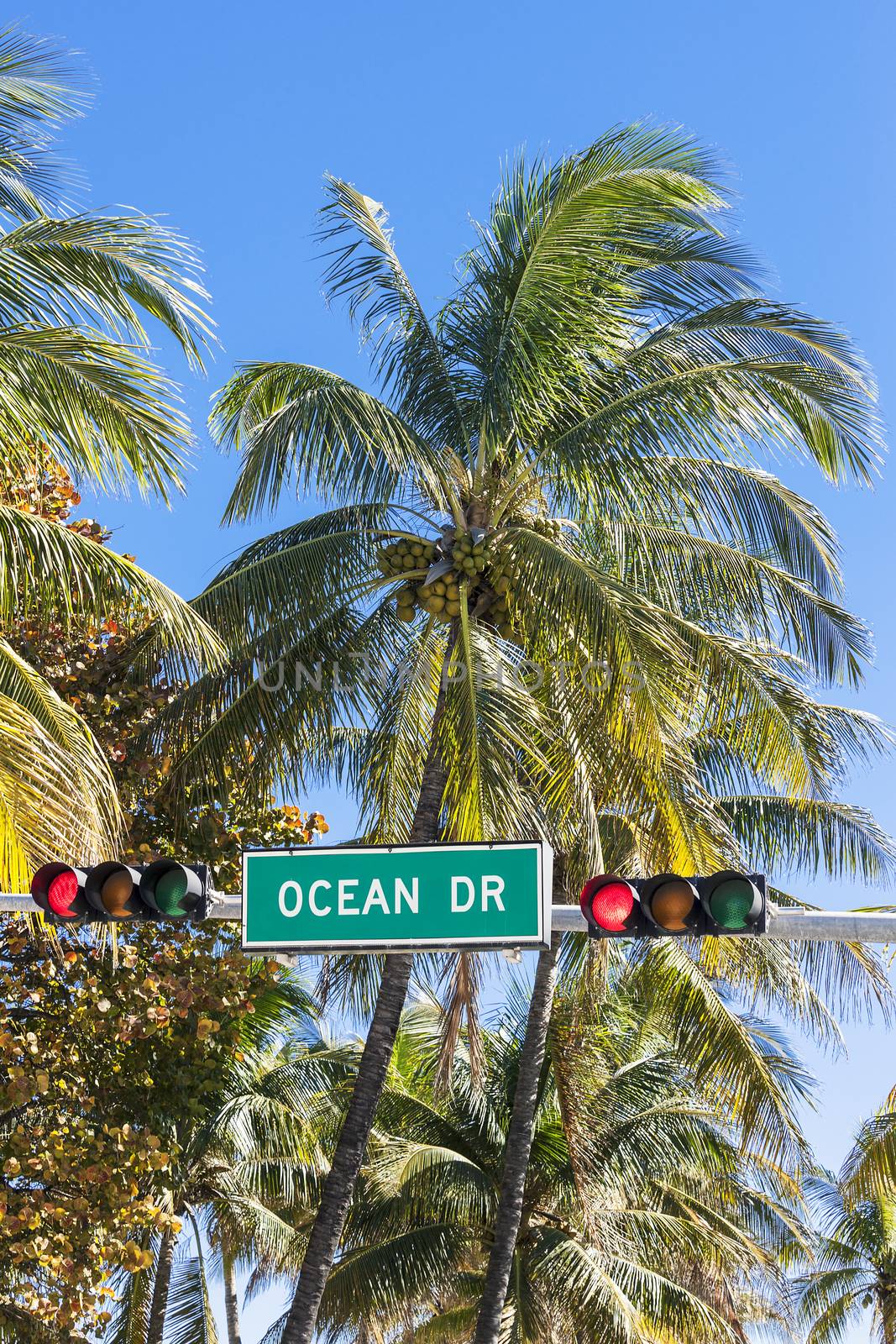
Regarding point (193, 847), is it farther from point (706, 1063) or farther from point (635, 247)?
point (635, 247)

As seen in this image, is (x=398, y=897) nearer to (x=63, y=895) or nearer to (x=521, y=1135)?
(x=63, y=895)

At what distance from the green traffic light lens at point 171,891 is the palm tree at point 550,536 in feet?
15.8

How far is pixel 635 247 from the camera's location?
46.8ft

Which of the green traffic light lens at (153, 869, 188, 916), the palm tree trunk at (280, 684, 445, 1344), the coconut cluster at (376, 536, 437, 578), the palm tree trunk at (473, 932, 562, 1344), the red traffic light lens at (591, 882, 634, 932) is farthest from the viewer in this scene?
the palm tree trunk at (473, 932, 562, 1344)

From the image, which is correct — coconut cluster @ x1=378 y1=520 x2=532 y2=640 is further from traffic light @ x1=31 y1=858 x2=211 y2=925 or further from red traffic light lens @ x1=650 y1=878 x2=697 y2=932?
red traffic light lens @ x1=650 y1=878 x2=697 y2=932

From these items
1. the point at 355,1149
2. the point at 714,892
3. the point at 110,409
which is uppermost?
the point at 110,409

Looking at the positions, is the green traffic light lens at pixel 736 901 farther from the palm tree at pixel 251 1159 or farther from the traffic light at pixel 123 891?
the palm tree at pixel 251 1159

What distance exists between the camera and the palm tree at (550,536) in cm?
1291

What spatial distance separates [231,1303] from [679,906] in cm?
2720

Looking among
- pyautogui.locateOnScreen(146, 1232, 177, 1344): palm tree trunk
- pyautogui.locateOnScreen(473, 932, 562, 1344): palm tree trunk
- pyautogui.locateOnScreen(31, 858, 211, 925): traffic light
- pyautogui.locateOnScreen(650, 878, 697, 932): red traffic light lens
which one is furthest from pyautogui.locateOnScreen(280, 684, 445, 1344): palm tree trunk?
pyautogui.locateOnScreen(146, 1232, 177, 1344): palm tree trunk

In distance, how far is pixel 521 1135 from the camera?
17.2 meters

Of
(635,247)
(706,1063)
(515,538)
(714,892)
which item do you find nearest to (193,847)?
(515,538)

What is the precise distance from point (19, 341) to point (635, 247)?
6.60 meters

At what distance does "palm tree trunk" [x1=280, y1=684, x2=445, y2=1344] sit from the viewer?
12.5 meters
